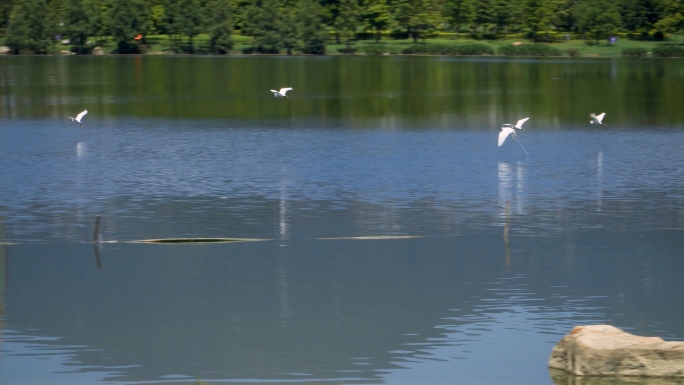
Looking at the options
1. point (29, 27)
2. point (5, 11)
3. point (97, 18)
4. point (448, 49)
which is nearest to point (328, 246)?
point (448, 49)

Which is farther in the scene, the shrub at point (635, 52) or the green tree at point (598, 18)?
the green tree at point (598, 18)

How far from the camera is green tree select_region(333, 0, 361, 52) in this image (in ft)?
349

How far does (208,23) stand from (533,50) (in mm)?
27608

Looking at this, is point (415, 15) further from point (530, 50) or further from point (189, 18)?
point (189, 18)

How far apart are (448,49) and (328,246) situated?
277 ft

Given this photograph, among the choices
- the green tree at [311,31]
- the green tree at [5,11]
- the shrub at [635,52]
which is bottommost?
the shrub at [635,52]

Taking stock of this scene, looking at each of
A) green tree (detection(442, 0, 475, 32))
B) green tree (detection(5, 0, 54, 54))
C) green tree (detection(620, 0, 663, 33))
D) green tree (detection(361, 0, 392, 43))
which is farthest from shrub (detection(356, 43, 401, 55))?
green tree (detection(5, 0, 54, 54))

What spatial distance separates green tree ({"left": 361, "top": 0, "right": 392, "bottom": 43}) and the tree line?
9 cm

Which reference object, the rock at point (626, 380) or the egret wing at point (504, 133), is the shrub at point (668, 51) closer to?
the egret wing at point (504, 133)

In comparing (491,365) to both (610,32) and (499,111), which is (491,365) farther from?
(610,32)

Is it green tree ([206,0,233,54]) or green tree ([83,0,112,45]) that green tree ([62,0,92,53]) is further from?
green tree ([206,0,233,54])

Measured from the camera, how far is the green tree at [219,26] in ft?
334

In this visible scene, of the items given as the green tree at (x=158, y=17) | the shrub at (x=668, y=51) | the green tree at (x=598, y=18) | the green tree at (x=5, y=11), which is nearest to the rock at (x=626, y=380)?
the shrub at (x=668, y=51)

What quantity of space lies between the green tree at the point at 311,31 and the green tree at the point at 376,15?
5.14 m
